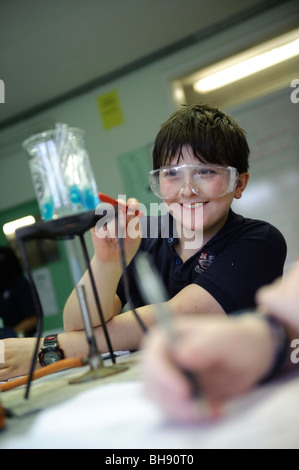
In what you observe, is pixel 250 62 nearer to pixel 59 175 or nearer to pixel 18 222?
pixel 18 222

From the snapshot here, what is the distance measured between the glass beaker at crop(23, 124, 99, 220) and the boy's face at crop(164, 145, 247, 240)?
486mm

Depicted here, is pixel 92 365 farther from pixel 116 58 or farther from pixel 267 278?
pixel 116 58

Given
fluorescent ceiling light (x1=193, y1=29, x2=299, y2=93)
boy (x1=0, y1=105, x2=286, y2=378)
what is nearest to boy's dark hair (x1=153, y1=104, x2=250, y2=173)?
boy (x1=0, y1=105, x2=286, y2=378)

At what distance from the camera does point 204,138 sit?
3.87 feet

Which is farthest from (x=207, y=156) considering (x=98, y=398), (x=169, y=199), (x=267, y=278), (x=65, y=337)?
(x=98, y=398)

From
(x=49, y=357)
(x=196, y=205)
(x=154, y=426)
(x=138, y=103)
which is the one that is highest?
(x=138, y=103)

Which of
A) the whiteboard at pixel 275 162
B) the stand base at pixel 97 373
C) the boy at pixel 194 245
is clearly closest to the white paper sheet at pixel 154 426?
the stand base at pixel 97 373

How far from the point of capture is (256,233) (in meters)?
1.19

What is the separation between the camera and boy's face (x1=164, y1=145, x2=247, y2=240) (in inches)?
46.1

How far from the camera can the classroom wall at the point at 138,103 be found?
323cm

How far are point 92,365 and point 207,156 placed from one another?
2.37 feet

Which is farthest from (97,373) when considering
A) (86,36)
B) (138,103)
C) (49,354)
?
(138,103)

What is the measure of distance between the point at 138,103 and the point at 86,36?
0.82m

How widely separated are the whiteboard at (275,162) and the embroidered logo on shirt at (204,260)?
224 centimetres
